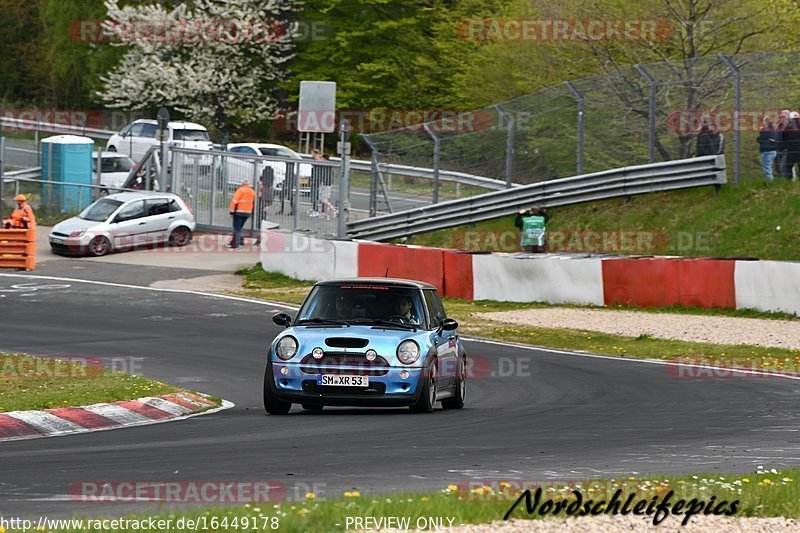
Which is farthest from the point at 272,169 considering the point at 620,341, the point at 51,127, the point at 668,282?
the point at 51,127

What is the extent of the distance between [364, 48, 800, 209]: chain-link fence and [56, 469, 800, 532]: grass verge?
61.4 feet

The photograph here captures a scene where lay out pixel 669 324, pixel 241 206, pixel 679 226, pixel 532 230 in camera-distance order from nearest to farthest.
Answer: pixel 669 324 < pixel 679 226 < pixel 532 230 < pixel 241 206

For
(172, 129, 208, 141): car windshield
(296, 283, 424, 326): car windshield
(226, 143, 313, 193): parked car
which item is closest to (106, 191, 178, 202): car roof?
(226, 143, 313, 193): parked car

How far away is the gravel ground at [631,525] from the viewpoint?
702 centimetres

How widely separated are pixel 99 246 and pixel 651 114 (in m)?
14.4

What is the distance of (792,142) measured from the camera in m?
26.5

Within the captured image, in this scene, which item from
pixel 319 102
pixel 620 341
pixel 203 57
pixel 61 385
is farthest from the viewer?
pixel 203 57

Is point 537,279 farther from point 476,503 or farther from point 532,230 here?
point 476,503

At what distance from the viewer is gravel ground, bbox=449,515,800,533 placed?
7020 millimetres

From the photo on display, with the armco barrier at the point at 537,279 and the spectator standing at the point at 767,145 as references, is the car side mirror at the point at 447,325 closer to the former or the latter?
the armco barrier at the point at 537,279

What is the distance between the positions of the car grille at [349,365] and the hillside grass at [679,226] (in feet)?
50.4

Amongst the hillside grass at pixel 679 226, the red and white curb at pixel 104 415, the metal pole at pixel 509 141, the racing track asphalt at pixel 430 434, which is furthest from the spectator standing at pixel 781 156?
the red and white curb at pixel 104 415

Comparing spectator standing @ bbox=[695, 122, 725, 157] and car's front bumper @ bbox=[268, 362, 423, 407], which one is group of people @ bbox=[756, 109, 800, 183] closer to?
spectator standing @ bbox=[695, 122, 725, 157]

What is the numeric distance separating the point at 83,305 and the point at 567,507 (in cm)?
1895
